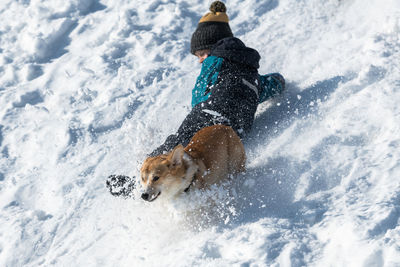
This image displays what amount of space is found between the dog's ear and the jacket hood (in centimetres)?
166

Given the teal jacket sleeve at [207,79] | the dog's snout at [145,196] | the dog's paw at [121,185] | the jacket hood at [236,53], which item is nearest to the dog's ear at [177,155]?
the dog's snout at [145,196]

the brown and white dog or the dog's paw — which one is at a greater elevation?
the brown and white dog

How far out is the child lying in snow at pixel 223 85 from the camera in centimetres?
395

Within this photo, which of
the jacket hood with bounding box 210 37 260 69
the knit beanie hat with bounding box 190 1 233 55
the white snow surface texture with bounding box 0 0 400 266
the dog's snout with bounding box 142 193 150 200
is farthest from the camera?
the knit beanie hat with bounding box 190 1 233 55

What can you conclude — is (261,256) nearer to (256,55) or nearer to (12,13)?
(256,55)

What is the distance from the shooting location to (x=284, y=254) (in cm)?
256

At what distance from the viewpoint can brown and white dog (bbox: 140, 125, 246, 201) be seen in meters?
3.03

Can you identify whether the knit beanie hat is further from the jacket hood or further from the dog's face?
the dog's face

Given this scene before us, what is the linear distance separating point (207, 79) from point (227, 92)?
15.0 inches

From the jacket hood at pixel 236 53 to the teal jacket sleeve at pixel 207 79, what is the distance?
0.08 meters

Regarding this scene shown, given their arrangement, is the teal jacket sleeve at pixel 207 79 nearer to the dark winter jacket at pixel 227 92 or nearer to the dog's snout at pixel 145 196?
the dark winter jacket at pixel 227 92

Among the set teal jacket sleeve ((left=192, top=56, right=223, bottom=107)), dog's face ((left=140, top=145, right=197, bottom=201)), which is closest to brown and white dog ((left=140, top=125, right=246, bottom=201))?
dog's face ((left=140, top=145, right=197, bottom=201))

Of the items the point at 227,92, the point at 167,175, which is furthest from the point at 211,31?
the point at 167,175

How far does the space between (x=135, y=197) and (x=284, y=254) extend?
5.02ft
